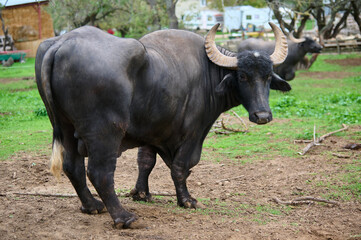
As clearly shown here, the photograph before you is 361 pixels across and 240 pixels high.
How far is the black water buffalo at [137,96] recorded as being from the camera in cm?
425

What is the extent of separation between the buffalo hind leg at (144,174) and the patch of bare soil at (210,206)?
14 centimetres

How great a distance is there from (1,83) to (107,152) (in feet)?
53.7

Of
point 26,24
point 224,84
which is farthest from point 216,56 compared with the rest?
point 26,24

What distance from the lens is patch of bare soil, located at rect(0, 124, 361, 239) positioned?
450 centimetres

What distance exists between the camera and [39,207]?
509 centimetres

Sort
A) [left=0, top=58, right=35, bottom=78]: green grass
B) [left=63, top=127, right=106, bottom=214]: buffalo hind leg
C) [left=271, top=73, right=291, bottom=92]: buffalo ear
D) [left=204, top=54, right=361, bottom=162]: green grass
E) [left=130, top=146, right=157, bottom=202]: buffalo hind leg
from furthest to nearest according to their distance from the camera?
[left=0, top=58, right=35, bottom=78]: green grass, [left=204, top=54, right=361, bottom=162]: green grass, [left=271, top=73, right=291, bottom=92]: buffalo ear, [left=130, top=146, right=157, bottom=202]: buffalo hind leg, [left=63, top=127, right=106, bottom=214]: buffalo hind leg

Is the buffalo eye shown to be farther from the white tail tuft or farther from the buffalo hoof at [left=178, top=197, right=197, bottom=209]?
the white tail tuft

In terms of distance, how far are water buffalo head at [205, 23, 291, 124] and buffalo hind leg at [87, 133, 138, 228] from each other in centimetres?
165

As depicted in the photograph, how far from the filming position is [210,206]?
18.6ft

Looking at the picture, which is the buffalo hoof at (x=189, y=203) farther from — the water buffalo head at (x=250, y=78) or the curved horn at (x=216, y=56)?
the curved horn at (x=216, y=56)

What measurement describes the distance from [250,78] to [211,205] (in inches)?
64.9

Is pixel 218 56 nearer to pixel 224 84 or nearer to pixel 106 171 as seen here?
pixel 224 84

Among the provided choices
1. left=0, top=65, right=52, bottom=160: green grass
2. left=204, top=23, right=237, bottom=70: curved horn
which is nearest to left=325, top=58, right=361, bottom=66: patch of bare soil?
left=0, top=65, right=52, bottom=160: green grass

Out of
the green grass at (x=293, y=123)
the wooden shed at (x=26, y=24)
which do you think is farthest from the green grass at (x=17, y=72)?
the green grass at (x=293, y=123)
